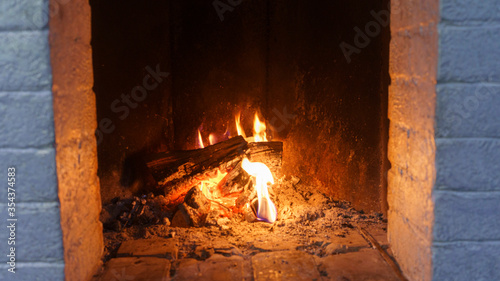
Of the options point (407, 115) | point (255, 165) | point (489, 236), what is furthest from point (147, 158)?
point (489, 236)

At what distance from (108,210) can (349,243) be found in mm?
1636

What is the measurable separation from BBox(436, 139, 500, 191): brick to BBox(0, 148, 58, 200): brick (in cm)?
149

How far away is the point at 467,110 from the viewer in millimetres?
1775

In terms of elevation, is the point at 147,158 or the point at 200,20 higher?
the point at 200,20

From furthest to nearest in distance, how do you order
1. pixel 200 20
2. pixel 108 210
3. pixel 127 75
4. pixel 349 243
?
pixel 200 20 → pixel 127 75 → pixel 108 210 → pixel 349 243

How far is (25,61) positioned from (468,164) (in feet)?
5.68

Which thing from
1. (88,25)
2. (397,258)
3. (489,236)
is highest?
(88,25)

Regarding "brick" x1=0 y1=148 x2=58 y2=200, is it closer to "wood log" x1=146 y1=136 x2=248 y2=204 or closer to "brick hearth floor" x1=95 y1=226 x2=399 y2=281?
"brick hearth floor" x1=95 y1=226 x2=399 y2=281

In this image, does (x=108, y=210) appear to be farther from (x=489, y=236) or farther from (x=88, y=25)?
(x=489, y=236)

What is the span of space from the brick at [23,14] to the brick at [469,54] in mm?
1476

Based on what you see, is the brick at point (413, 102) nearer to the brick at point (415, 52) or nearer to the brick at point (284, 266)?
the brick at point (415, 52)

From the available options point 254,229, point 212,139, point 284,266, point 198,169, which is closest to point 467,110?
point 284,266

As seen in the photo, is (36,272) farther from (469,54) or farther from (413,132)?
(469,54)

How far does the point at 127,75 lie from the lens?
134 inches
